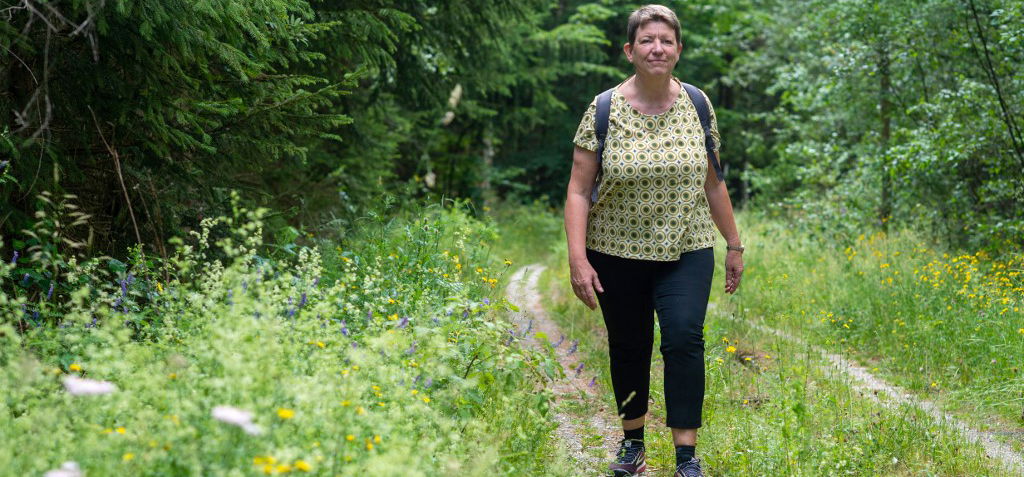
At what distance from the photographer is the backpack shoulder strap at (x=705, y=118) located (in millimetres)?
4230

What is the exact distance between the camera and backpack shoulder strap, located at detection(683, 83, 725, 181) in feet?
13.9

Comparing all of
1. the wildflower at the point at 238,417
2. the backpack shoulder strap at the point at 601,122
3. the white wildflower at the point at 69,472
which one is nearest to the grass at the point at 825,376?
the backpack shoulder strap at the point at 601,122

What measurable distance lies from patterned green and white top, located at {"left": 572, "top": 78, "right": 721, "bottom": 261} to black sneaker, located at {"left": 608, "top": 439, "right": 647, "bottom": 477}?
0.91m

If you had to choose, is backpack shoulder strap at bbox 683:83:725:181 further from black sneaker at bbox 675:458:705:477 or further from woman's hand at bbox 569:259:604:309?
black sneaker at bbox 675:458:705:477

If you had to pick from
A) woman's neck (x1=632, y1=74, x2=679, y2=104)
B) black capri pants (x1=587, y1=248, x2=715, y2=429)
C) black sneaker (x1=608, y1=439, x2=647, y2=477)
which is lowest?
black sneaker (x1=608, y1=439, x2=647, y2=477)

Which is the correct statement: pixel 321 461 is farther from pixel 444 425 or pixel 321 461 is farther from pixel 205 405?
pixel 444 425

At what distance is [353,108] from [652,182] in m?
6.40

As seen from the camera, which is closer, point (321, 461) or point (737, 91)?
point (321, 461)

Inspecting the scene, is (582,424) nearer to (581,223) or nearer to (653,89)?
(581,223)

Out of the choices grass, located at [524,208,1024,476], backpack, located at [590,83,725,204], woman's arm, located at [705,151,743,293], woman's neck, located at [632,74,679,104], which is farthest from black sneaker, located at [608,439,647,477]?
woman's neck, located at [632,74,679,104]

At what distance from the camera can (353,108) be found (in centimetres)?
991

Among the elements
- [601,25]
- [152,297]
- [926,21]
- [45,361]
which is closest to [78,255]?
[152,297]

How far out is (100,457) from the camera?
8.02 feet

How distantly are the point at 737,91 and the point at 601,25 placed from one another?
621 cm
